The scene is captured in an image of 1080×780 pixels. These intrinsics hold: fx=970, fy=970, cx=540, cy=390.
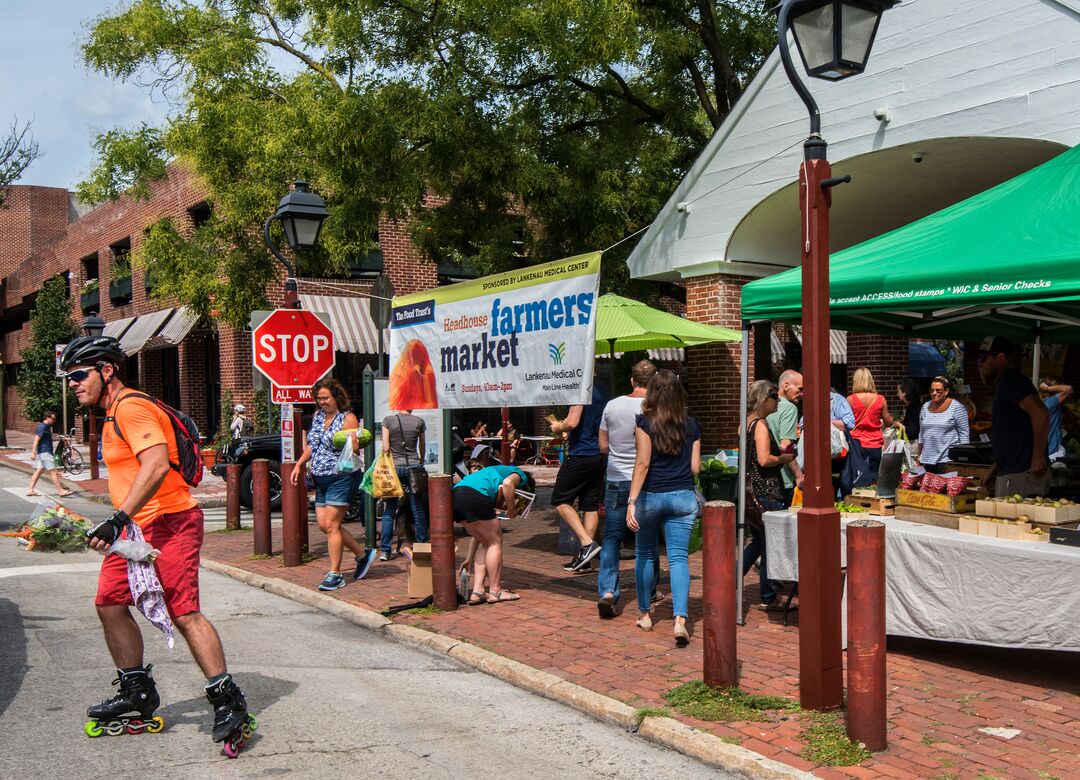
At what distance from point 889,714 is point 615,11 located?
8.59m

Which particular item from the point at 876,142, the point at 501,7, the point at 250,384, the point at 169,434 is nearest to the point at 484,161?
the point at 501,7

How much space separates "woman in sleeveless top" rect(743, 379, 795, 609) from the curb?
226 centimetres

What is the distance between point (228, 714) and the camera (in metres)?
4.67

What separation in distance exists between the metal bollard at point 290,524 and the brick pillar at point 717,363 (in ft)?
16.9

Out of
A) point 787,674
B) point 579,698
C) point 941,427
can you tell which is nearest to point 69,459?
point 941,427

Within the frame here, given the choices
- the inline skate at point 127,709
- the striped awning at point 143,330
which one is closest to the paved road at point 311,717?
the inline skate at point 127,709

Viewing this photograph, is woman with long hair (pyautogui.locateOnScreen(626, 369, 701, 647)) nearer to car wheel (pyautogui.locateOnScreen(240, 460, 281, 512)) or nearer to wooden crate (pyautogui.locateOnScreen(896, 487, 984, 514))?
wooden crate (pyautogui.locateOnScreen(896, 487, 984, 514))

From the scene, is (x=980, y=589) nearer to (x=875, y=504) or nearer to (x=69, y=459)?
(x=875, y=504)

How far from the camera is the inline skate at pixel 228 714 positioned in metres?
4.61

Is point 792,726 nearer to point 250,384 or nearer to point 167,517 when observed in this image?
point 167,517

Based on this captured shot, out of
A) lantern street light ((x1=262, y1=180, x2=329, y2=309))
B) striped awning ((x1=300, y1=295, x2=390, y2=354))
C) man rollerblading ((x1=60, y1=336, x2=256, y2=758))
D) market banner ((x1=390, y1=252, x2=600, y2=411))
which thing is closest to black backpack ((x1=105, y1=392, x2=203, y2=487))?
man rollerblading ((x1=60, y1=336, x2=256, y2=758))

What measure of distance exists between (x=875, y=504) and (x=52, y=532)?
18.1 feet

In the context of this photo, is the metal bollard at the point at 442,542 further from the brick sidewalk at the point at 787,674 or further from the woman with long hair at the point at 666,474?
the woman with long hair at the point at 666,474

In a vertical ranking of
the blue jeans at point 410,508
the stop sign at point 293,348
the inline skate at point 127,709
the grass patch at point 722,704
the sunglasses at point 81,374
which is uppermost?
the stop sign at point 293,348
